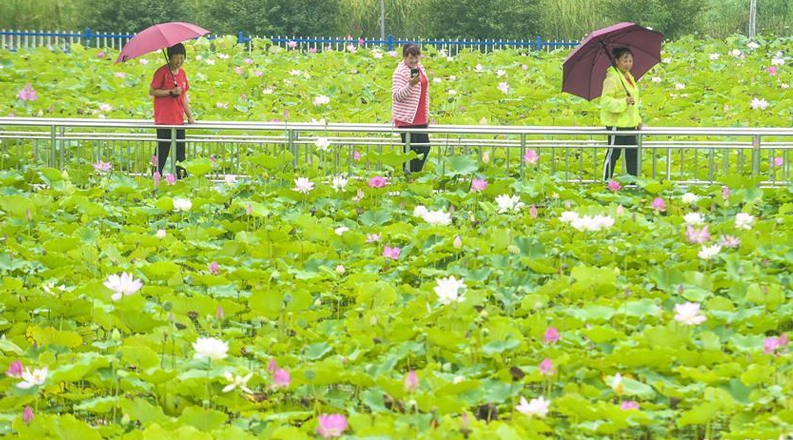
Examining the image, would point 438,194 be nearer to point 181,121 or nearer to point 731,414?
point 181,121

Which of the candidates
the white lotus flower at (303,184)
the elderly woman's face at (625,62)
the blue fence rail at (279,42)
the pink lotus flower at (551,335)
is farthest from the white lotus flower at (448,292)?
the blue fence rail at (279,42)

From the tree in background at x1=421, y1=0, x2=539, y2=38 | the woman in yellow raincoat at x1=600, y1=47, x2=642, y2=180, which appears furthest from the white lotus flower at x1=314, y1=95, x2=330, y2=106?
the tree in background at x1=421, y1=0, x2=539, y2=38

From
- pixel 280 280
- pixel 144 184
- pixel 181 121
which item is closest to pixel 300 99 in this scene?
pixel 181 121

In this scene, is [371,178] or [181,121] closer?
[371,178]

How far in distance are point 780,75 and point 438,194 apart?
373 inches

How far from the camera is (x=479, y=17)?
25531mm

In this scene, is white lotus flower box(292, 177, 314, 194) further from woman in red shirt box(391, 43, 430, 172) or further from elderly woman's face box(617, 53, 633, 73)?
elderly woman's face box(617, 53, 633, 73)

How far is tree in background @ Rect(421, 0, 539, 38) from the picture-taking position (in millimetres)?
25594

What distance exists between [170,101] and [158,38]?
1.43 ft

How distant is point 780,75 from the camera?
51.9 ft

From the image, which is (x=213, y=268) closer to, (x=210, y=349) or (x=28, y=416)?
(x=210, y=349)

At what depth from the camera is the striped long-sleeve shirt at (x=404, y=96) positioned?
9.03m

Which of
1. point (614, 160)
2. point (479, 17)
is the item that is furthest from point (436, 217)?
point (479, 17)

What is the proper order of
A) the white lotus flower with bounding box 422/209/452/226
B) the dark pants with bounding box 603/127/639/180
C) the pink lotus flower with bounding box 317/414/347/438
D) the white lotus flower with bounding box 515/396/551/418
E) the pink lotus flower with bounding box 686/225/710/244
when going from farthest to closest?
the dark pants with bounding box 603/127/639/180
the white lotus flower with bounding box 422/209/452/226
the pink lotus flower with bounding box 686/225/710/244
the white lotus flower with bounding box 515/396/551/418
the pink lotus flower with bounding box 317/414/347/438
